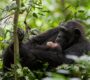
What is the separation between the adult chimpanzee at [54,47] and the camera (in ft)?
11.3

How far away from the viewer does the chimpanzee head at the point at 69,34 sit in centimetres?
416

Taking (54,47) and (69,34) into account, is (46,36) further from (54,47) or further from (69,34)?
(54,47)

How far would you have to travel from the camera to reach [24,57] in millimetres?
3461

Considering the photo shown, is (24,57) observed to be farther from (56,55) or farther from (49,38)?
(49,38)

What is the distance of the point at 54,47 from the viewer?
3.73 m

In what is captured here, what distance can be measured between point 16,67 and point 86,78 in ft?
2.20

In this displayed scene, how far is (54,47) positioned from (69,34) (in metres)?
0.62

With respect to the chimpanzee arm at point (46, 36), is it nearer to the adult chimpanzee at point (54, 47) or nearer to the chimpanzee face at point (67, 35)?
the adult chimpanzee at point (54, 47)

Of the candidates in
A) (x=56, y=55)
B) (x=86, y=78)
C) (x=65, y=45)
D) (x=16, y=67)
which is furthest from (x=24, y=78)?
(x=65, y=45)

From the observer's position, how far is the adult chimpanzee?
3447 millimetres

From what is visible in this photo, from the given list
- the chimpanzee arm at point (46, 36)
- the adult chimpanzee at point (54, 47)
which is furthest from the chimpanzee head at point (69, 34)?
the chimpanzee arm at point (46, 36)

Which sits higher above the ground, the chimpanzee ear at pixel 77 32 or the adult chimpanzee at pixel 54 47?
the chimpanzee ear at pixel 77 32

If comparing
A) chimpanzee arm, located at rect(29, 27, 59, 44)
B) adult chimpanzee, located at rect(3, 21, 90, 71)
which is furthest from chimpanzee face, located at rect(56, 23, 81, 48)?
chimpanzee arm, located at rect(29, 27, 59, 44)

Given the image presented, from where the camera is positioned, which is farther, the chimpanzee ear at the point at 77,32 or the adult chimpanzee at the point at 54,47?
the chimpanzee ear at the point at 77,32
